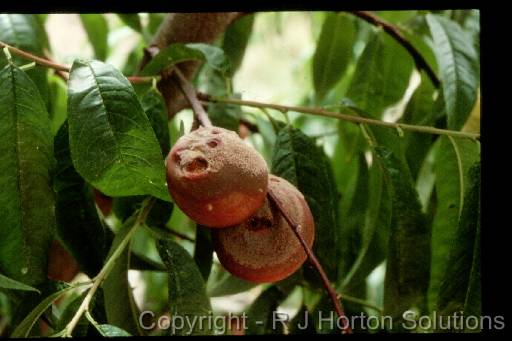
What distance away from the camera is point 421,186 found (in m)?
1.17

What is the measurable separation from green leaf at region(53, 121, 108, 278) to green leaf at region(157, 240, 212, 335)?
109mm

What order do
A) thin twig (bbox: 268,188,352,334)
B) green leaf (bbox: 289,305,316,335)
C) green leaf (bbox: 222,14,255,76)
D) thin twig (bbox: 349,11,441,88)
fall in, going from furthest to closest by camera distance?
green leaf (bbox: 222,14,255,76), thin twig (bbox: 349,11,441,88), green leaf (bbox: 289,305,316,335), thin twig (bbox: 268,188,352,334)

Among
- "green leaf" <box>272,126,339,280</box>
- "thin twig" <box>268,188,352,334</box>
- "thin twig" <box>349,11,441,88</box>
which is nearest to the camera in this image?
"thin twig" <box>268,188,352,334</box>

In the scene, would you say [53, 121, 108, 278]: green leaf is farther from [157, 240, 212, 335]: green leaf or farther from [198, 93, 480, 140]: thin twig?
[198, 93, 480, 140]: thin twig

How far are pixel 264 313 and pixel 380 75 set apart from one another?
1.35 feet

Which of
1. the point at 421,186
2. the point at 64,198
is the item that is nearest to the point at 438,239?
the point at 421,186

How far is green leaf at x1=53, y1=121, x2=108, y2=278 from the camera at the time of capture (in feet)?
2.47

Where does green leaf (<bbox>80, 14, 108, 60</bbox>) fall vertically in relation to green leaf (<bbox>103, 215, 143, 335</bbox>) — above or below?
above

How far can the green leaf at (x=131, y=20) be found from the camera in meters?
1.04

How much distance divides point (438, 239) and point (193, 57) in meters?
0.39

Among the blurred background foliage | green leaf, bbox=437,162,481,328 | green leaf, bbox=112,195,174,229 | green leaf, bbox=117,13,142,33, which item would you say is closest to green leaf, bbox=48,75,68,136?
the blurred background foliage

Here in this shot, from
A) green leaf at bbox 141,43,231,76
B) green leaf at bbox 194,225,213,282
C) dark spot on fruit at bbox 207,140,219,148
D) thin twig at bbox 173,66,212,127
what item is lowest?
green leaf at bbox 194,225,213,282

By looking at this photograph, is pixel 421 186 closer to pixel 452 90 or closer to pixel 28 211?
pixel 452 90

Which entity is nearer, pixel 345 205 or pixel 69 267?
pixel 69 267
